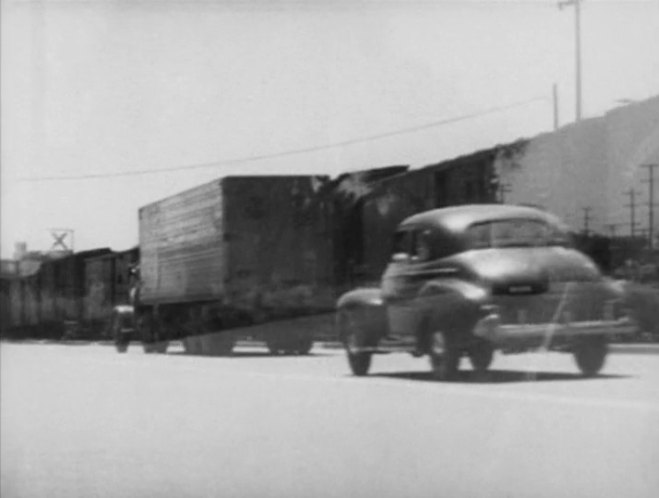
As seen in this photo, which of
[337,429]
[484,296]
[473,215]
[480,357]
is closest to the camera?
[484,296]

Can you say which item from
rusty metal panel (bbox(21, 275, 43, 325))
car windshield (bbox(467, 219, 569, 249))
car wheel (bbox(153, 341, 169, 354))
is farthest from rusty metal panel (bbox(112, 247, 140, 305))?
car windshield (bbox(467, 219, 569, 249))

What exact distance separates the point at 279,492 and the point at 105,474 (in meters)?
0.82

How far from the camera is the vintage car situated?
790 cm

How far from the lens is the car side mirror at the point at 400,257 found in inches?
316

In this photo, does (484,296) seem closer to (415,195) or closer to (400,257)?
(400,257)

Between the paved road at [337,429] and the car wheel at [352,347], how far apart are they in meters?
0.05

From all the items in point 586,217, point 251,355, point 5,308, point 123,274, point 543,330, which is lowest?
point 251,355

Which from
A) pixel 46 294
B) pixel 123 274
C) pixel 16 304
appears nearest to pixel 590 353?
pixel 123 274

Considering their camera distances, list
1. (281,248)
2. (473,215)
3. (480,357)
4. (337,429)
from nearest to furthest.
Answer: (473,215) < (480,357) < (281,248) < (337,429)

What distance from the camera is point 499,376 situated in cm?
815

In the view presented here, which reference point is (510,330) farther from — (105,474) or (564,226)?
(105,474)

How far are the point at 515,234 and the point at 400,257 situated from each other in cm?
51

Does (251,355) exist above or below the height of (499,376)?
above

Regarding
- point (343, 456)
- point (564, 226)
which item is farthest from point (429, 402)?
point (564, 226)
